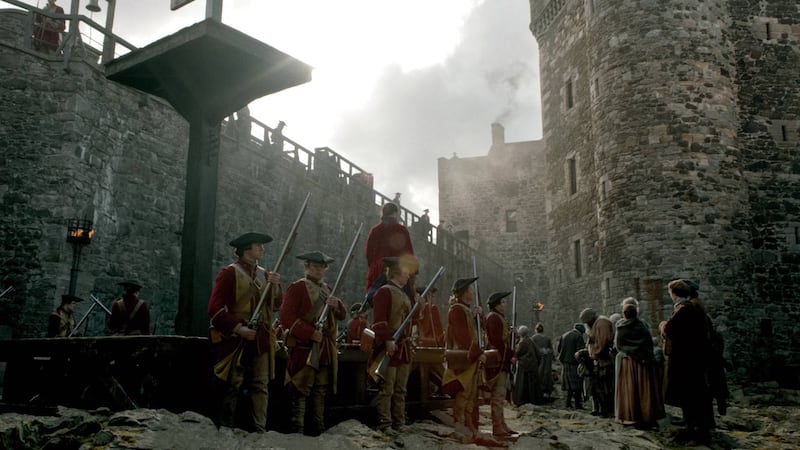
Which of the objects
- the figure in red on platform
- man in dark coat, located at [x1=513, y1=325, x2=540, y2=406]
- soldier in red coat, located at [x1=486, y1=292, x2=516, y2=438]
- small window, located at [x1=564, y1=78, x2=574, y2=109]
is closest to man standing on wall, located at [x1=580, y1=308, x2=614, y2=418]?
man in dark coat, located at [x1=513, y1=325, x2=540, y2=406]

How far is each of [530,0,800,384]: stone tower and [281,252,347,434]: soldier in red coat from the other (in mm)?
11950

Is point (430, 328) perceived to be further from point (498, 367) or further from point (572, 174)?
point (572, 174)

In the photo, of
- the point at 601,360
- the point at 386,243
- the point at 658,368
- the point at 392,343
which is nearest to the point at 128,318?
the point at 386,243

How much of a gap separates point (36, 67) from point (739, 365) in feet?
58.4

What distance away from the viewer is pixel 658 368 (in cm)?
861

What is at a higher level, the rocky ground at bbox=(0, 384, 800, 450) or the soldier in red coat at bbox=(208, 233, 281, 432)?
the soldier in red coat at bbox=(208, 233, 281, 432)

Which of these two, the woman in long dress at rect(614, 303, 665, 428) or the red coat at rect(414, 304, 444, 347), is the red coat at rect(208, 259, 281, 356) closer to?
the red coat at rect(414, 304, 444, 347)

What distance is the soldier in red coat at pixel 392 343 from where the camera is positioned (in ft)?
19.5

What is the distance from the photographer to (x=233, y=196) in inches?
671

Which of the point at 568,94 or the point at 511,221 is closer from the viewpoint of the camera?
the point at 568,94

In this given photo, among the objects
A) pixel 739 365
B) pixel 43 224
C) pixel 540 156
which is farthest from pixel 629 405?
pixel 540 156

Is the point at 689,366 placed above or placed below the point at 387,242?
below

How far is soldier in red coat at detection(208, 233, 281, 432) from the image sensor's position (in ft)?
16.1

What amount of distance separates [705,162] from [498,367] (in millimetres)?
11692
